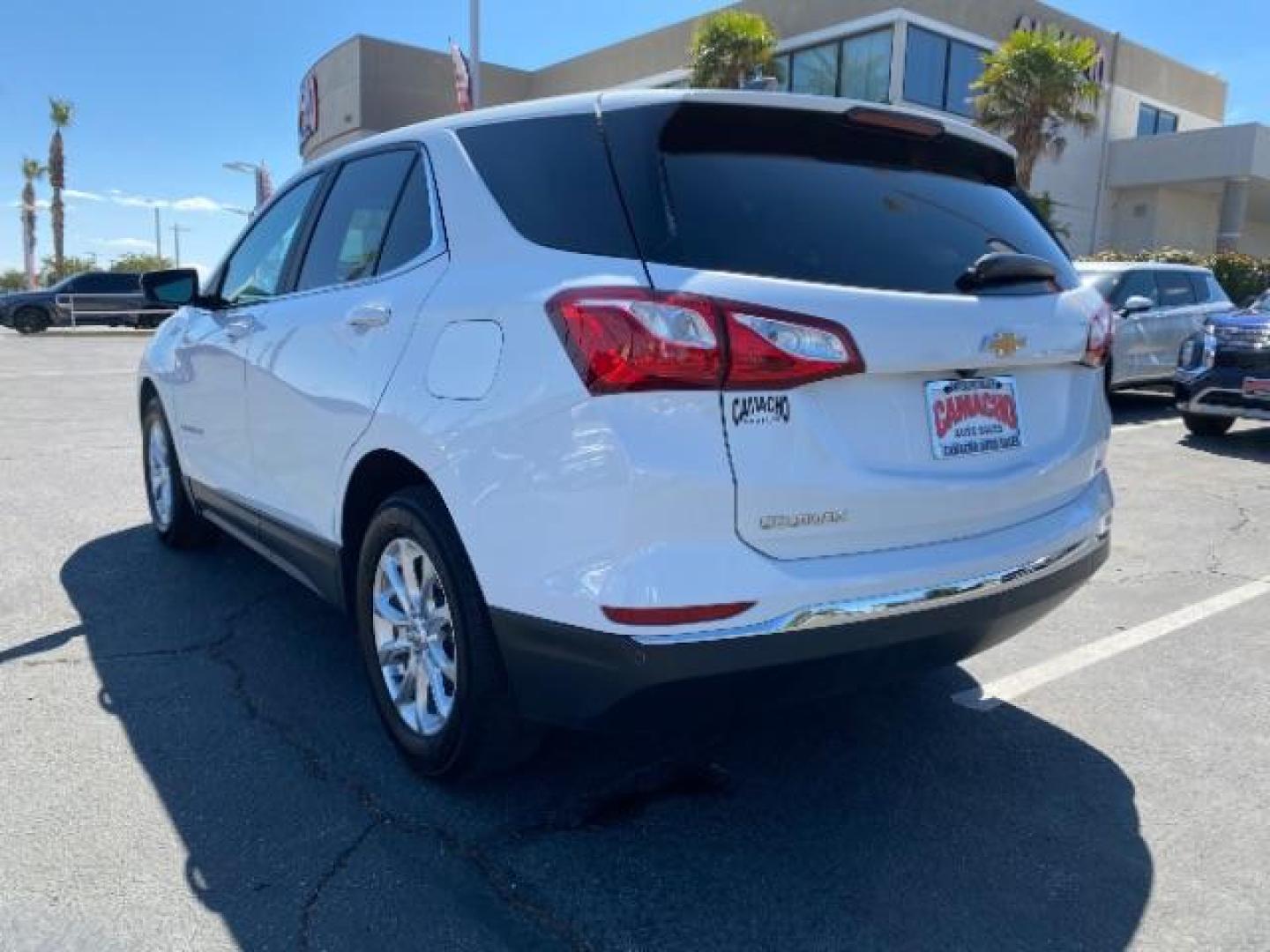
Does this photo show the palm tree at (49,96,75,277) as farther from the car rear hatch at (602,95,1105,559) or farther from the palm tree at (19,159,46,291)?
the car rear hatch at (602,95,1105,559)

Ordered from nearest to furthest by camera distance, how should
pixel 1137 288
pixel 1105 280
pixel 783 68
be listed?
1. pixel 1105 280
2. pixel 1137 288
3. pixel 783 68

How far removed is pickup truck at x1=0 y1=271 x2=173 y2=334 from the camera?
28188 mm

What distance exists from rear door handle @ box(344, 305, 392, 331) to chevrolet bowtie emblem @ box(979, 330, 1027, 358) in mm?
1629

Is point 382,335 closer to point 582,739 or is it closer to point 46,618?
point 582,739

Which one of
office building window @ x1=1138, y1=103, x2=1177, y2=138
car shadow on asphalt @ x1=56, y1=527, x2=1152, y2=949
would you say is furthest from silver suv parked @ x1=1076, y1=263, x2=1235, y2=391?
office building window @ x1=1138, y1=103, x2=1177, y2=138

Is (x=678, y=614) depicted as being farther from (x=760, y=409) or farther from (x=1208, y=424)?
(x=1208, y=424)

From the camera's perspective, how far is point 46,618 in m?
4.30

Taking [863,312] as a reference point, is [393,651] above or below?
below

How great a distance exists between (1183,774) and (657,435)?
2.07 meters

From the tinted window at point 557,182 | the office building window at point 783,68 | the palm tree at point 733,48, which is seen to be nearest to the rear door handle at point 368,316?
the tinted window at point 557,182

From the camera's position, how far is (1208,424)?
9523 mm

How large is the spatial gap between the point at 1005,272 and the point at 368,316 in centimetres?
180

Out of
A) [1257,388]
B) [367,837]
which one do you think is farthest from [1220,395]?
[367,837]

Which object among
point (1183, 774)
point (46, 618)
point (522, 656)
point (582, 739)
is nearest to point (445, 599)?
point (522, 656)
